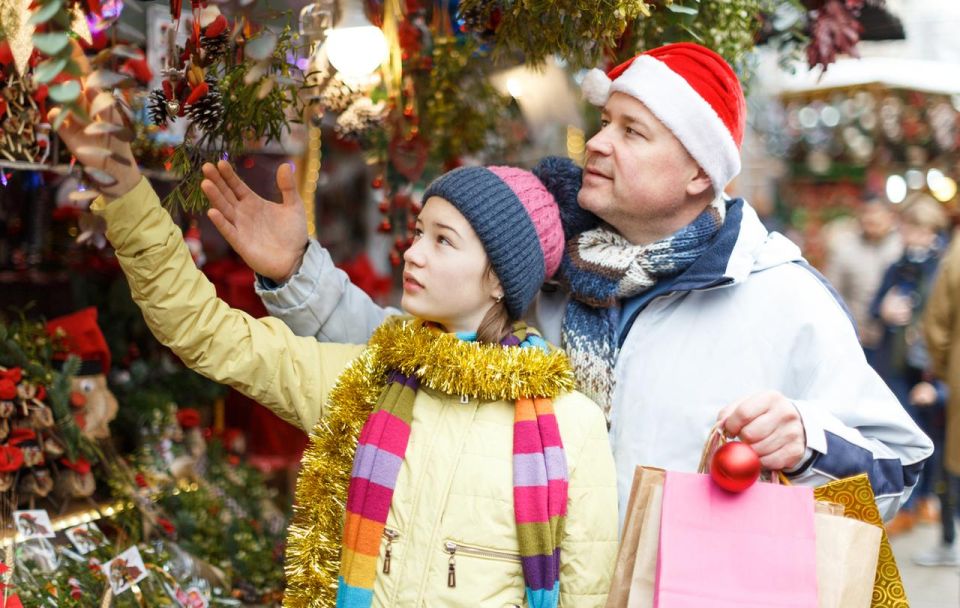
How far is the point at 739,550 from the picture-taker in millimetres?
1758

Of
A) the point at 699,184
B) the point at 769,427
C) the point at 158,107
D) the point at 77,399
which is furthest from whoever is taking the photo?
the point at 77,399

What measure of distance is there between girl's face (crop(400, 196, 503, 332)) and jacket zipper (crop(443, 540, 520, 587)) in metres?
0.50

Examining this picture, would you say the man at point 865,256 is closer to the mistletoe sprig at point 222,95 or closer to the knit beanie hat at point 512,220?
the knit beanie hat at point 512,220

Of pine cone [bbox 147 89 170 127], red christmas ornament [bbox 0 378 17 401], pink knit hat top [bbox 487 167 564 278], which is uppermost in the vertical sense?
pine cone [bbox 147 89 170 127]

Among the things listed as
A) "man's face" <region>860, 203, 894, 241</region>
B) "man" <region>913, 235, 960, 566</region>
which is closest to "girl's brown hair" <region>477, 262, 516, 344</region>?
"man" <region>913, 235, 960, 566</region>

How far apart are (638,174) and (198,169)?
970 millimetres

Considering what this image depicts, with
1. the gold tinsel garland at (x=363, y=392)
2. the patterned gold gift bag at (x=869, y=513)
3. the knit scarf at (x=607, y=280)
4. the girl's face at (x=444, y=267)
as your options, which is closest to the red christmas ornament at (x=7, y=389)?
the gold tinsel garland at (x=363, y=392)

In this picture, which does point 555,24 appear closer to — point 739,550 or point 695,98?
point 695,98

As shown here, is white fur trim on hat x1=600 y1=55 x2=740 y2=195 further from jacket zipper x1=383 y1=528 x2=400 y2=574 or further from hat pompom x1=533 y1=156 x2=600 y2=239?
jacket zipper x1=383 y1=528 x2=400 y2=574

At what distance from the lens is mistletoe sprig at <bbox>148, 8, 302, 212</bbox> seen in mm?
Result: 1866

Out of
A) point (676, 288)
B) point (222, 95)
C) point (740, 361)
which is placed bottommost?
point (740, 361)

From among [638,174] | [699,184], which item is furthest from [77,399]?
[699,184]

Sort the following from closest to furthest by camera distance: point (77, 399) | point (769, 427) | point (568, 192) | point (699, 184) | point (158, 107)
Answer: point (769, 427)
point (158, 107)
point (699, 184)
point (568, 192)
point (77, 399)

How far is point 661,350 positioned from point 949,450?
3439mm
